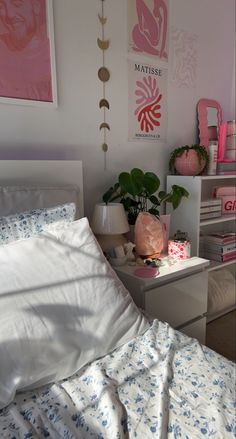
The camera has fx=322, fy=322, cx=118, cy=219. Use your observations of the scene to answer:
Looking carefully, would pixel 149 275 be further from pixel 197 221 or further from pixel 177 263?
pixel 197 221

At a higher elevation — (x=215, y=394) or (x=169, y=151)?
(x=169, y=151)

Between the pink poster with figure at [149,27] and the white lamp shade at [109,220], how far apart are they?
2.98 feet

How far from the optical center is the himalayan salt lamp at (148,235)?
1.59 meters

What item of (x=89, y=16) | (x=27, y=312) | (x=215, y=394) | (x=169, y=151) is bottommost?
(x=215, y=394)

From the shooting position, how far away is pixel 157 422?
731 millimetres

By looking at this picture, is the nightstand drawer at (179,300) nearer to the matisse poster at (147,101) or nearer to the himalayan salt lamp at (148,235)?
the himalayan salt lamp at (148,235)

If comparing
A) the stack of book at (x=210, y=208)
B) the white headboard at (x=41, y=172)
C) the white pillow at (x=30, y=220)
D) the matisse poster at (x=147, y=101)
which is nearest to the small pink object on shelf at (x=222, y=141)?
the stack of book at (x=210, y=208)

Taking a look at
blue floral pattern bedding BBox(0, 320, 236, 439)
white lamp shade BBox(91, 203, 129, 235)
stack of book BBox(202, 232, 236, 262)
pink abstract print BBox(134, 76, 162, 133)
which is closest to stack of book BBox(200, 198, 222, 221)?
stack of book BBox(202, 232, 236, 262)

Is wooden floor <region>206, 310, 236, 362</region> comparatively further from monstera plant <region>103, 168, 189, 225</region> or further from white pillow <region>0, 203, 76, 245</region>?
white pillow <region>0, 203, 76, 245</region>

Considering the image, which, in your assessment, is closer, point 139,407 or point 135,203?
point 139,407

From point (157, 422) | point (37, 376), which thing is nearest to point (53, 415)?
point (37, 376)

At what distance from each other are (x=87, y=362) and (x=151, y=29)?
1783 millimetres

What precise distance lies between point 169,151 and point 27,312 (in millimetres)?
1545

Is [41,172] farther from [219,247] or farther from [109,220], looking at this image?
[219,247]
